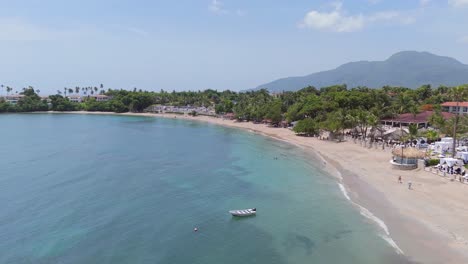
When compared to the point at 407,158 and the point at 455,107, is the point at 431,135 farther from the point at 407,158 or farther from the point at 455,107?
the point at 455,107

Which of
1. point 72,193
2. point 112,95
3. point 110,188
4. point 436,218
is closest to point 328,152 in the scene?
point 436,218

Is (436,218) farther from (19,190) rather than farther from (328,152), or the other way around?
(19,190)

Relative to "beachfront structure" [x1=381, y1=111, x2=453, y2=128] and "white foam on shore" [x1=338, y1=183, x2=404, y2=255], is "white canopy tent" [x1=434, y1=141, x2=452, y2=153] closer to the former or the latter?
"white foam on shore" [x1=338, y1=183, x2=404, y2=255]

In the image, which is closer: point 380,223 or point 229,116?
point 380,223

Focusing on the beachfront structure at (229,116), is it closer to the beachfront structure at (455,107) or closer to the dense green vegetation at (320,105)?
the dense green vegetation at (320,105)

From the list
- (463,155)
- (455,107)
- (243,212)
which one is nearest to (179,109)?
(455,107)

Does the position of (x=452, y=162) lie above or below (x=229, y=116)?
below

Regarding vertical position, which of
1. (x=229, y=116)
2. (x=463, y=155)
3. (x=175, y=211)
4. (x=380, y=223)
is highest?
(x=229, y=116)
